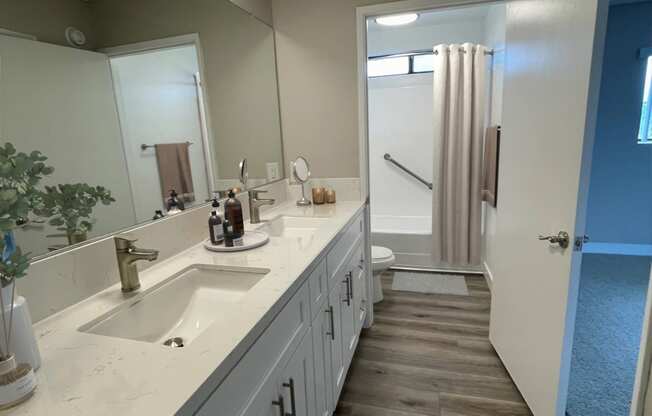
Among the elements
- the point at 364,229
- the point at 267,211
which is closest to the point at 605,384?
the point at 364,229

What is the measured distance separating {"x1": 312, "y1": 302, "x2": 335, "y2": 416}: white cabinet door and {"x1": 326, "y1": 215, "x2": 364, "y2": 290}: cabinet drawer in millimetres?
146

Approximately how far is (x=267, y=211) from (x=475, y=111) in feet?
6.72

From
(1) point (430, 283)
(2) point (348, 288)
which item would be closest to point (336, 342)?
(2) point (348, 288)

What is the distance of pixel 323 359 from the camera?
134 cm

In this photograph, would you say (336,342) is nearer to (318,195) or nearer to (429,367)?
(429,367)

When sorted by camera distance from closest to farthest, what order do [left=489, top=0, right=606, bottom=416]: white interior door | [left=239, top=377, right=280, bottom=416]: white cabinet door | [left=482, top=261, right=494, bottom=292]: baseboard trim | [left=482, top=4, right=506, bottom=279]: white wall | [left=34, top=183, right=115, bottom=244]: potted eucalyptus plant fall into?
1. [left=239, top=377, right=280, bottom=416]: white cabinet door
2. [left=34, top=183, right=115, bottom=244]: potted eucalyptus plant
3. [left=489, top=0, right=606, bottom=416]: white interior door
4. [left=482, top=4, right=506, bottom=279]: white wall
5. [left=482, top=261, right=494, bottom=292]: baseboard trim

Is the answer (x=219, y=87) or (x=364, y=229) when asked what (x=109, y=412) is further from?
(x=364, y=229)

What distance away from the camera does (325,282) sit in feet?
4.46

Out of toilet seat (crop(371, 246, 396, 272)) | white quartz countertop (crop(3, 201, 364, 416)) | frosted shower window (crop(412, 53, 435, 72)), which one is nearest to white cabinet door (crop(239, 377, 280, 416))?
white quartz countertop (crop(3, 201, 364, 416))

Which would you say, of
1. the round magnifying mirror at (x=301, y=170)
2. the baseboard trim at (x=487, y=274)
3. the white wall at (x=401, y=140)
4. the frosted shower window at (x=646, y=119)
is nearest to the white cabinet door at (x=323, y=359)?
the round magnifying mirror at (x=301, y=170)

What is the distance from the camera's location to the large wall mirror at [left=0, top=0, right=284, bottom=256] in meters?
0.88

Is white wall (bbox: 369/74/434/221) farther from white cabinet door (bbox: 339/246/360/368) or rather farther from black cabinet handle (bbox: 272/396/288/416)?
black cabinet handle (bbox: 272/396/288/416)

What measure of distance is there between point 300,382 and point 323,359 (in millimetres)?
254

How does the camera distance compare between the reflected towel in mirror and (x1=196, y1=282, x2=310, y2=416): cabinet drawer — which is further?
the reflected towel in mirror
